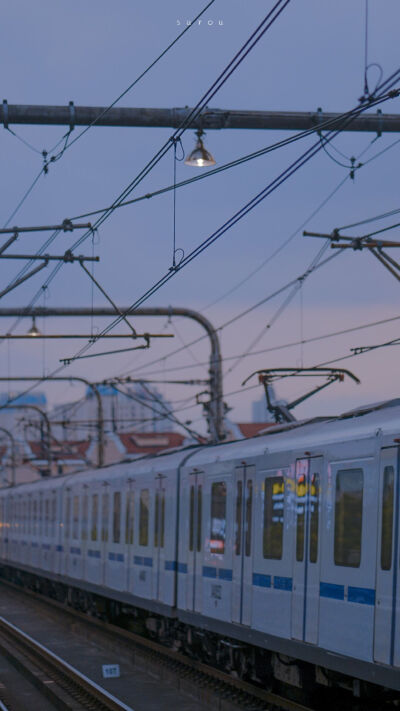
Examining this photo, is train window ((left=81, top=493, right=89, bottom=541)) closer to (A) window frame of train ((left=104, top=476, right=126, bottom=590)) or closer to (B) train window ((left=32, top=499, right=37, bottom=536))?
(A) window frame of train ((left=104, top=476, right=126, bottom=590))

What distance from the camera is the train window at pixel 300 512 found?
495 inches

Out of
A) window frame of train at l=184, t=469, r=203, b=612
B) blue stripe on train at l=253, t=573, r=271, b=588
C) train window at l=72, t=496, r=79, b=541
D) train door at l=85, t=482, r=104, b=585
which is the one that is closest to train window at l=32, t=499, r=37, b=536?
train window at l=72, t=496, r=79, b=541

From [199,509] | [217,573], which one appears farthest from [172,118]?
[199,509]

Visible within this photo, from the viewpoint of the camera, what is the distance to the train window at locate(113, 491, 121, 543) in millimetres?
22797

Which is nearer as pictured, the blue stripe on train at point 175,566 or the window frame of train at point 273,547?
the window frame of train at point 273,547

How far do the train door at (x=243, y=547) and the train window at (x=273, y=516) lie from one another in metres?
0.61

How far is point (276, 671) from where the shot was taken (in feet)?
46.7

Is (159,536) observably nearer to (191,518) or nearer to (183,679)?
(191,518)

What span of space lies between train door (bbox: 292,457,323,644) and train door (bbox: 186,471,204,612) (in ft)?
14.3

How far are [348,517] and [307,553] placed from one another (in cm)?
118

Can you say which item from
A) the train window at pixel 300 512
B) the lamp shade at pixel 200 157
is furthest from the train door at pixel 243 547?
the lamp shade at pixel 200 157

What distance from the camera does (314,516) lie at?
482 inches

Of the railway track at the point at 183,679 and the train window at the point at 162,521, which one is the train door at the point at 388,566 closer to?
the railway track at the point at 183,679

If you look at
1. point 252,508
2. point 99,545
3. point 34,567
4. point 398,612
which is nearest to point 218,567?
point 252,508
